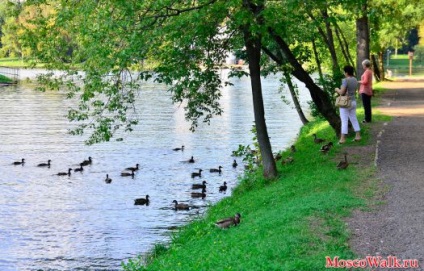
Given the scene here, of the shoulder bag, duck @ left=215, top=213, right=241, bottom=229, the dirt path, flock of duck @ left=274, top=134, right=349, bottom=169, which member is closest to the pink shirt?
the dirt path

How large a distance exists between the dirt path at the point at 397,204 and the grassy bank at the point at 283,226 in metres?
0.31

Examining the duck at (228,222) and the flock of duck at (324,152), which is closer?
the duck at (228,222)

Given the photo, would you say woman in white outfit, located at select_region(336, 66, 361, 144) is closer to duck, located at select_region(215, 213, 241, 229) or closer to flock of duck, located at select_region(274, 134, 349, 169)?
flock of duck, located at select_region(274, 134, 349, 169)

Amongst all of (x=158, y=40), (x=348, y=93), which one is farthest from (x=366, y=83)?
(x=158, y=40)

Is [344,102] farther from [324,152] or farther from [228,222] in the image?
[228,222]

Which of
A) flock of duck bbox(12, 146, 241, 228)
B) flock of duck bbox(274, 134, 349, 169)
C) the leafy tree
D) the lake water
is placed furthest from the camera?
flock of duck bbox(274, 134, 349, 169)

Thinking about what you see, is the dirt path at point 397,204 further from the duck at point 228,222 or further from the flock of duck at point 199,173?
the duck at point 228,222

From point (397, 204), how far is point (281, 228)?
2.53 metres

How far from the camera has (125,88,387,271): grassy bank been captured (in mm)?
11211

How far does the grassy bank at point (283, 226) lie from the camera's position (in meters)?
11.2

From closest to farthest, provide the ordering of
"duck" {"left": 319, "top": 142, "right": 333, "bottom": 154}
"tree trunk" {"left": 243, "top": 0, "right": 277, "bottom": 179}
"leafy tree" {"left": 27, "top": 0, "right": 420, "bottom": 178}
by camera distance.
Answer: "leafy tree" {"left": 27, "top": 0, "right": 420, "bottom": 178} < "tree trunk" {"left": 243, "top": 0, "right": 277, "bottom": 179} < "duck" {"left": 319, "top": 142, "right": 333, "bottom": 154}

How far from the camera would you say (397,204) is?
14.2 metres

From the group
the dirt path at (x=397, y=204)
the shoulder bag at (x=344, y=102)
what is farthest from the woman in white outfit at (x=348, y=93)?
the dirt path at (x=397, y=204)

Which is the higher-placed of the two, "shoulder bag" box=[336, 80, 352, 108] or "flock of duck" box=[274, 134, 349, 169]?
"shoulder bag" box=[336, 80, 352, 108]
